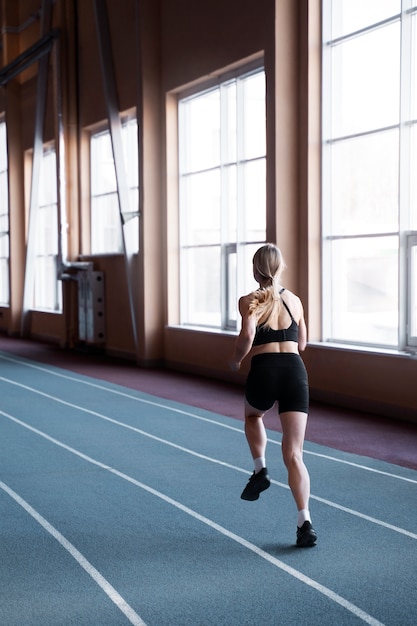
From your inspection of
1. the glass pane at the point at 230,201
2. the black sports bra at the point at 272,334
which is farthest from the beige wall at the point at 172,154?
the black sports bra at the point at 272,334

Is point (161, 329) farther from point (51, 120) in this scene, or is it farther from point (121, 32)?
point (51, 120)

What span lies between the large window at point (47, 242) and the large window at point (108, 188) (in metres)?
2.46

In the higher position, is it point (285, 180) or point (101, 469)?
point (285, 180)

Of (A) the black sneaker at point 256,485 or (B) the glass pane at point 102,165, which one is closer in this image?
(A) the black sneaker at point 256,485

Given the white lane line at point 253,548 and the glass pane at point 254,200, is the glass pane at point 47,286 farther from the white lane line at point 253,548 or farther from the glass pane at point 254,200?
the white lane line at point 253,548

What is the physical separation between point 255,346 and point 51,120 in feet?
45.4

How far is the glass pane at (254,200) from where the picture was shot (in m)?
10.9

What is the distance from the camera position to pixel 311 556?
446 centimetres

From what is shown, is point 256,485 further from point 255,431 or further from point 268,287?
point 268,287

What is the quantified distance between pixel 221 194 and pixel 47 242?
311 inches

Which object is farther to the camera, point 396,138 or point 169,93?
point 169,93

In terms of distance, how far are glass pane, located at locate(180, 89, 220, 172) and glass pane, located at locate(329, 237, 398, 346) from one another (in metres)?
3.19

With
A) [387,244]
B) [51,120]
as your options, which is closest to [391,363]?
[387,244]

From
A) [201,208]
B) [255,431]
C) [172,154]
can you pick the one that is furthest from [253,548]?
[172,154]
